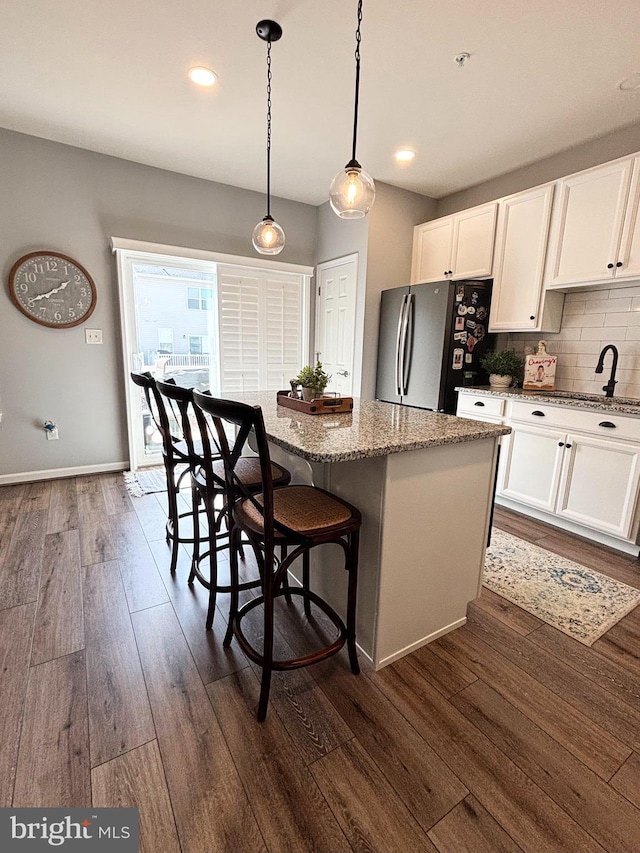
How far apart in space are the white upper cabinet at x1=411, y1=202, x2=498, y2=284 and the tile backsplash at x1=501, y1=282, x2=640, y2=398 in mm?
768

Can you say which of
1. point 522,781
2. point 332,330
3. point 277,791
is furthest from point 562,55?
point 277,791

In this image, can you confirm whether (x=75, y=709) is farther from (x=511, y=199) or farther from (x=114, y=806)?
(x=511, y=199)

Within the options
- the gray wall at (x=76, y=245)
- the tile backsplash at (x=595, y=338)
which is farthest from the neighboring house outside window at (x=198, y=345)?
the tile backsplash at (x=595, y=338)

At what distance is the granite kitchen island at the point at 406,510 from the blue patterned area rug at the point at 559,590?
1.42 ft

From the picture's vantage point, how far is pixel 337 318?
14.4 feet

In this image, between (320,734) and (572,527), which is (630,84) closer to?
(572,527)

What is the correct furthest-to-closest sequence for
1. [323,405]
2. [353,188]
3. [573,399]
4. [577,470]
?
1. [573,399]
2. [577,470]
3. [323,405]
4. [353,188]

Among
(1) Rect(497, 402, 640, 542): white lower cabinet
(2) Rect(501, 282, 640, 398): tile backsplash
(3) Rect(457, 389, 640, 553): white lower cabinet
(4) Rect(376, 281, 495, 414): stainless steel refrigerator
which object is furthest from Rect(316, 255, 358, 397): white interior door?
(1) Rect(497, 402, 640, 542): white lower cabinet

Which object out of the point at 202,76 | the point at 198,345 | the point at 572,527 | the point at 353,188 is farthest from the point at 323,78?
the point at 572,527

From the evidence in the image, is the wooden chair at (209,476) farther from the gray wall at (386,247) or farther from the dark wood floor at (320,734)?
the gray wall at (386,247)

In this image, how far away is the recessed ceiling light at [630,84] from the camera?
225 cm

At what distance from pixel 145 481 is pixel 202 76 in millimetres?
3022

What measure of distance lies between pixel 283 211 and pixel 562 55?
2.80 metres

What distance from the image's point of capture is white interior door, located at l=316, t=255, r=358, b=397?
4.12 meters
